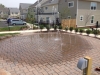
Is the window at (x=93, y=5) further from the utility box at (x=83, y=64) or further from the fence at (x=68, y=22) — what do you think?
the utility box at (x=83, y=64)

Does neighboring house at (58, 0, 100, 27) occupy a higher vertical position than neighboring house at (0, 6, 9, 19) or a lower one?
lower

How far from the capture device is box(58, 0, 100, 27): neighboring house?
29.2 m

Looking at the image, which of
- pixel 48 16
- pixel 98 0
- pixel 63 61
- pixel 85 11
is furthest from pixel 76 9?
pixel 63 61

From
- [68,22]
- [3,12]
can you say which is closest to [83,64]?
[68,22]

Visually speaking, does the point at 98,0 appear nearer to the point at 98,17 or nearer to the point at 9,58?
the point at 98,17

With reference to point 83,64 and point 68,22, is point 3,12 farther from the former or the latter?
point 83,64

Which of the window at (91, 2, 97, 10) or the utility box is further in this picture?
the window at (91, 2, 97, 10)

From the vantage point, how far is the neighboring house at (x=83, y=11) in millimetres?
29234

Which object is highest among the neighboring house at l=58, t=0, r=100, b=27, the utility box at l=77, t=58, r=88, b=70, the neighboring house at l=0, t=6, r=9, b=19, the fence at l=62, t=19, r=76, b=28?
the neighboring house at l=0, t=6, r=9, b=19

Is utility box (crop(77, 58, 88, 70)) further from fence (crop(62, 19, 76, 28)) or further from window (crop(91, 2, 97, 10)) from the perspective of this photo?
window (crop(91, 2, 97, 10))

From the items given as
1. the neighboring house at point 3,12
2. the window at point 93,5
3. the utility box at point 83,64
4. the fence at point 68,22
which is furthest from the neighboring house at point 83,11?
the neighboring house at point 3,12

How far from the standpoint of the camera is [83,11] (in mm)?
29844

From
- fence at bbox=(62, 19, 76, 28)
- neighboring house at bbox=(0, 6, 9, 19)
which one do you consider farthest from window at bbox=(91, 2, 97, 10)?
neighboring house at bbox=(0, 6, 9, 19)

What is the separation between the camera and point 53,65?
772cm
